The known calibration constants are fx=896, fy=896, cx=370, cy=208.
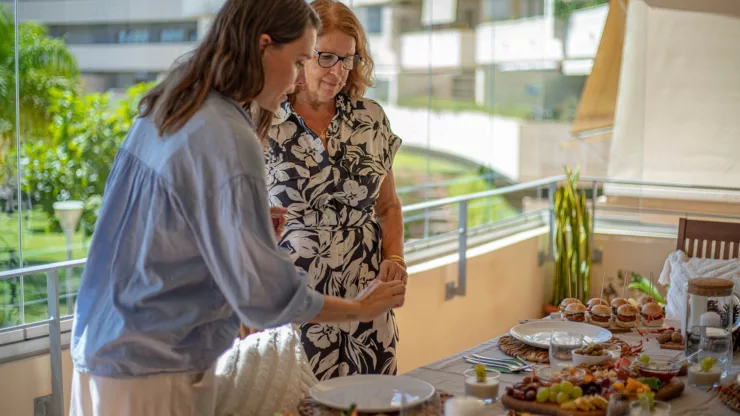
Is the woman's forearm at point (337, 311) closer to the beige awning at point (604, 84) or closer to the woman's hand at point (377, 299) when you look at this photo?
the woman's hand at point (377, 299)

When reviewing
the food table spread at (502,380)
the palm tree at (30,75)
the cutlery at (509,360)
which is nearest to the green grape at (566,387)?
the food table spread at (502,380)

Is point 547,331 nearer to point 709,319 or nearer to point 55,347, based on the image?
point 709,319

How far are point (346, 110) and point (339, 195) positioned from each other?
0.81 ft

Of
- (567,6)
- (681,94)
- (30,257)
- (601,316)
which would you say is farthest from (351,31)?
(567,6)

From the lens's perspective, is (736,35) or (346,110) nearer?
(346,110)

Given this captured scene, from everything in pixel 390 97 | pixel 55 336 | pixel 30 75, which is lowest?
pixel 55 336

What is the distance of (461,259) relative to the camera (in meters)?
4.70

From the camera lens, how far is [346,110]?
7.86 ft

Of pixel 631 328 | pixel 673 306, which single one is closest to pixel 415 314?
pixel 673 306

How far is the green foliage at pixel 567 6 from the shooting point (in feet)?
21.8

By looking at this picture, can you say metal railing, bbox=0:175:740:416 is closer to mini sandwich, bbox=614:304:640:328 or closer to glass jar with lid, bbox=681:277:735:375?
mini sandwich, bbox=614:304:640:328

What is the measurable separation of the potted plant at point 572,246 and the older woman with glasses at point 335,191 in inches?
136

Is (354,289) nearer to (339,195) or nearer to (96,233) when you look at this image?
(339,195)

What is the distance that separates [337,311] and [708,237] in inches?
96.5
